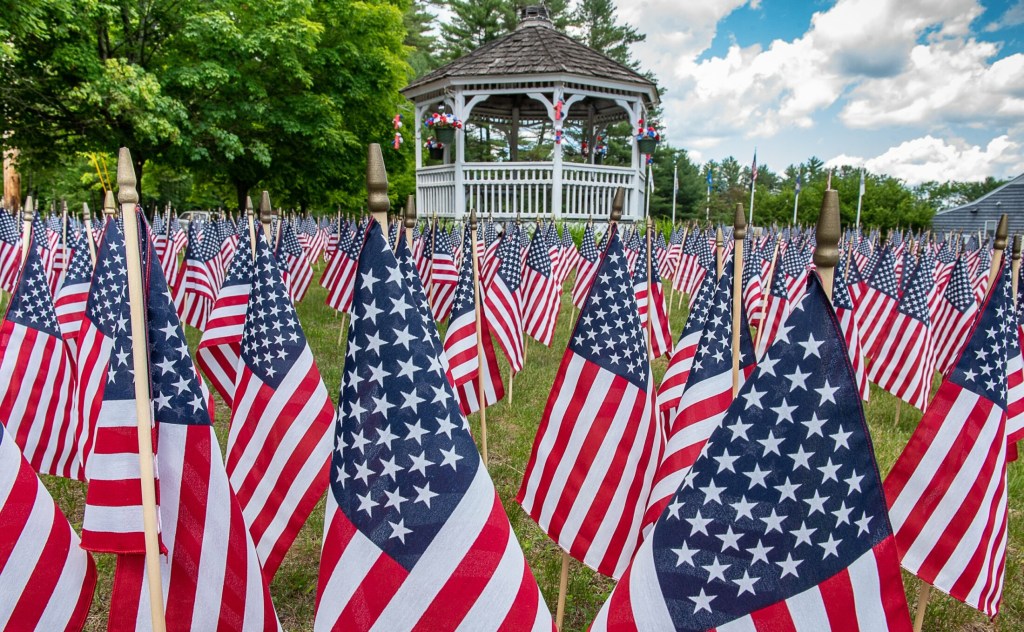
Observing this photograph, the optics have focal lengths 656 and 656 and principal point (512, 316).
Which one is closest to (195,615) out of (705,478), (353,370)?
(353,370)

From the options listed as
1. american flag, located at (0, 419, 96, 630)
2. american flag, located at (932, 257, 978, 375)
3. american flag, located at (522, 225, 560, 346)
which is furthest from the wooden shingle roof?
american flag, located at (0, 419, 96, 630)

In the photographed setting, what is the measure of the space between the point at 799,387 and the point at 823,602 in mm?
589

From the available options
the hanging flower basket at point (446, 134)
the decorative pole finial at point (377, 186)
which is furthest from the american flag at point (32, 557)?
the hanging flower basket at point (446, 134)

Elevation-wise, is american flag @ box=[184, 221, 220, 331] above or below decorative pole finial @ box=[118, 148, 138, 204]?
below

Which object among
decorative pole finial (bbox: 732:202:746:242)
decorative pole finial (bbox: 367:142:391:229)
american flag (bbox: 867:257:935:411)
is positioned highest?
decorative pole finial (bbox: 367:142:391:229)

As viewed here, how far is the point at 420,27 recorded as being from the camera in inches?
1812

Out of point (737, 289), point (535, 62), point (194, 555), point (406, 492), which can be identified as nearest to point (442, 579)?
point (406, 492)

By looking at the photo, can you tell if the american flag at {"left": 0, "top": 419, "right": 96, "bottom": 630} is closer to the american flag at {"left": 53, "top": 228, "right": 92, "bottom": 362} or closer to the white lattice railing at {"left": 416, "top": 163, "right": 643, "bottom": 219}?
the american flag at {"left": 53, "top": 228, "right": 92, "bottom": 362}

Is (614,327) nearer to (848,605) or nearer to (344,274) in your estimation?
(848,605)

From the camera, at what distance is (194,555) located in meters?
2.22

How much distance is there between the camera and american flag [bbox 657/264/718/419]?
3959mm

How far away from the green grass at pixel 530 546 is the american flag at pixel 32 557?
5.57 feet

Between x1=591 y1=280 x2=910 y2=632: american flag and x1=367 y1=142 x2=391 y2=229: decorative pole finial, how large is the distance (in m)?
1.16

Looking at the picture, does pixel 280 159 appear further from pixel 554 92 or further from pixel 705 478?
pixel 705 478
